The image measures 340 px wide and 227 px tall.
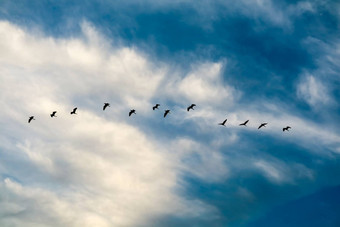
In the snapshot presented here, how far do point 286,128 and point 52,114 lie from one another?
2624 inches

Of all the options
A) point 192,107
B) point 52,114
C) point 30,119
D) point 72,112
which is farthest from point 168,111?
point 30,119

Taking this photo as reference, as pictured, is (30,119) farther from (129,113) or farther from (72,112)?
(129,113)

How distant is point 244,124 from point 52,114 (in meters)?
54.7

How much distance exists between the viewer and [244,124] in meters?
95.1

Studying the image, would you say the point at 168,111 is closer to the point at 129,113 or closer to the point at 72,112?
the point at 129,113

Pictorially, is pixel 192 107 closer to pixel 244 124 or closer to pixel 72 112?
pixel 244 124

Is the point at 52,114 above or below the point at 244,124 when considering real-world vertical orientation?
below

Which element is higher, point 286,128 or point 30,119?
point 286,128

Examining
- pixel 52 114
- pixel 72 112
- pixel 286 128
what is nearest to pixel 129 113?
pixel 72 112

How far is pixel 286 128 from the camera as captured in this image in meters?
95.2

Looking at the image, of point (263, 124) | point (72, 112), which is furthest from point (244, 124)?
A: point (72, 112)

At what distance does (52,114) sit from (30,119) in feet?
23.8

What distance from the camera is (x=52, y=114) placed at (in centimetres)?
9669

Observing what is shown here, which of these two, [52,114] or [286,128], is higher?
[286,128]
